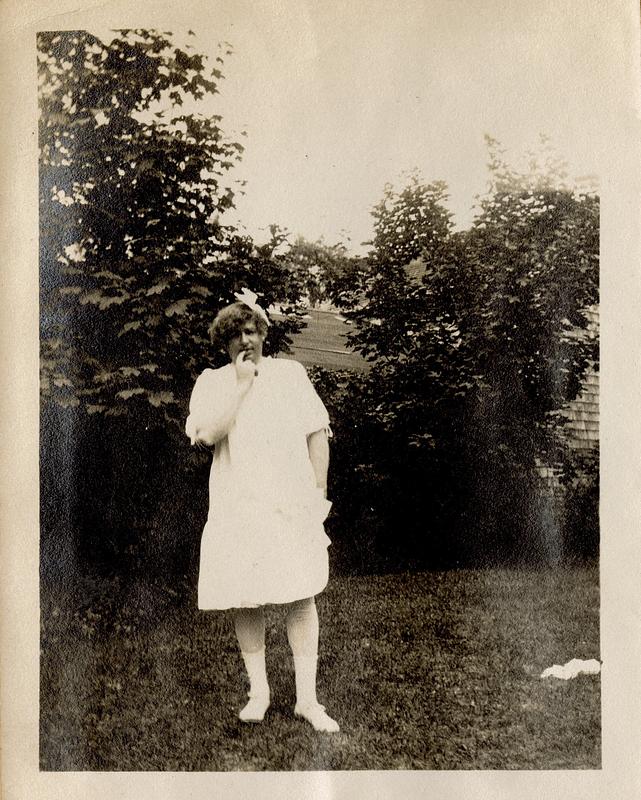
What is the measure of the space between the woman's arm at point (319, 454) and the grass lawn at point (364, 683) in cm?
43

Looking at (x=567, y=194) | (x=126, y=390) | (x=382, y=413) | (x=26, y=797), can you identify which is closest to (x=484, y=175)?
(x=567, y=194)

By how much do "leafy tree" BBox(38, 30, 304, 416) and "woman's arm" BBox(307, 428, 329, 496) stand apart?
1.36 ft

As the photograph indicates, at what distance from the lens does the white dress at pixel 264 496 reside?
3002mm

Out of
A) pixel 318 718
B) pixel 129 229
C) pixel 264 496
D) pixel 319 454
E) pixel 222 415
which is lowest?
pixel 318 718

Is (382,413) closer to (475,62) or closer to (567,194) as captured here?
(567,194)

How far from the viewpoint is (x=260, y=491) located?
3.03 metres

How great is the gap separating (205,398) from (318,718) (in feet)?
4.24

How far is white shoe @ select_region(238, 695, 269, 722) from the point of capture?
2.94 m

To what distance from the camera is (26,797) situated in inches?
114

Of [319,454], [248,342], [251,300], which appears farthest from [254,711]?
[251,300]

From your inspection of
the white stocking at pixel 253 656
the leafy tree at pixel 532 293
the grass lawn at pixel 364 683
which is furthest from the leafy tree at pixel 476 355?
the white stocking at pixel 253 656

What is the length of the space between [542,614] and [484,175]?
171cm

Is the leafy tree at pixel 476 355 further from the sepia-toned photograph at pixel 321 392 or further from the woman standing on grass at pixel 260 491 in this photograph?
the woman standing on grass at pixel 260 491

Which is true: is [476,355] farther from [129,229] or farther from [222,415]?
[129,229]
